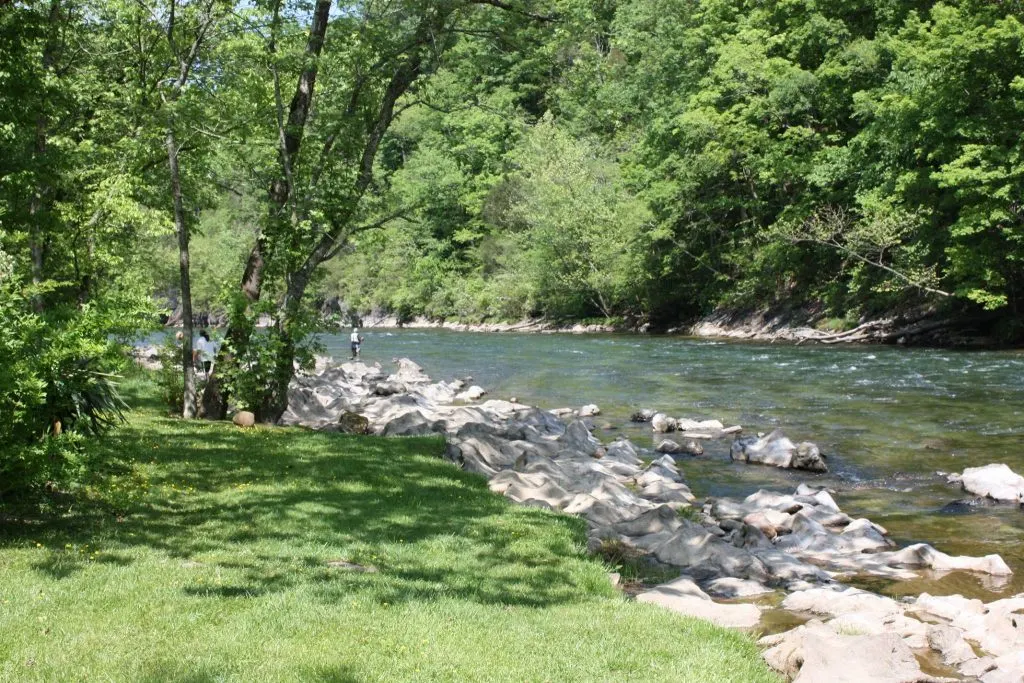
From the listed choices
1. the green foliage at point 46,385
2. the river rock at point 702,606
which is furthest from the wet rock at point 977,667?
the green foliage at point 46,385

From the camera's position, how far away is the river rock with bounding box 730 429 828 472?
14539mm

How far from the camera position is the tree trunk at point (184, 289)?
1493cm

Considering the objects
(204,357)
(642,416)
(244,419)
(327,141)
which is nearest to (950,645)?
(244,419)

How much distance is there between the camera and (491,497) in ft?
33.8

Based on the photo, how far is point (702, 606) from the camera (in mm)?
7309

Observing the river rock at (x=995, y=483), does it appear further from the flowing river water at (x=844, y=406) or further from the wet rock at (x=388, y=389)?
the wet rock at (x=388, y=389)

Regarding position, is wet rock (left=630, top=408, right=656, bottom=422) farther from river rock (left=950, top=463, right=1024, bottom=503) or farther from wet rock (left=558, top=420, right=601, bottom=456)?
river rock (left=950, top=463, right=1024, bottom=503)

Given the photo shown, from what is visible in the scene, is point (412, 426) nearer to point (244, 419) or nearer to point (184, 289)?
point (244, 419)

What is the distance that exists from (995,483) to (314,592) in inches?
395

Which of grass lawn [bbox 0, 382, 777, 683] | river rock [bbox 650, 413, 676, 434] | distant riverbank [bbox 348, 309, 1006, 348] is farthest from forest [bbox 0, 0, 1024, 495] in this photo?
river rock [bbox 650, 413, 676, 434]

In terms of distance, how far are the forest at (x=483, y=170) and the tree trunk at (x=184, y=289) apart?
9 cm

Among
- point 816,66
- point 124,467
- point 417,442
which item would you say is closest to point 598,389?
point 417,442

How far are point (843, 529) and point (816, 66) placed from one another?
40.5 meters

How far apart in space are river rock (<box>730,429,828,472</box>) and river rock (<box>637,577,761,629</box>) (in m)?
7.43
